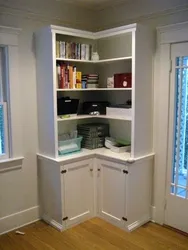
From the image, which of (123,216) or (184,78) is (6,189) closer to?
(123,216)

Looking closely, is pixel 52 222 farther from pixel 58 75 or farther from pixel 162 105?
pixel 162 105

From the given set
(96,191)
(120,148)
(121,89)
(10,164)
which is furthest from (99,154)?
(10,164)

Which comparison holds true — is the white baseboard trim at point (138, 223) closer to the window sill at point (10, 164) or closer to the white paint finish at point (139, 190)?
the white paint finish at point (139, 190)

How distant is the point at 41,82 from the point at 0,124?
0.64 m

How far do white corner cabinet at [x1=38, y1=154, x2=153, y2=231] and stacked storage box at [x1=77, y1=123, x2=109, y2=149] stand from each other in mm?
222

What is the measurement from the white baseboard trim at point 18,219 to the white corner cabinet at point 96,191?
0.35ft

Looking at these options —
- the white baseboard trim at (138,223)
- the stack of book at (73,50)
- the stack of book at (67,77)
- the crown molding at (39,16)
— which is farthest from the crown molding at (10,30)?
the white baseboard trim at (138,223)

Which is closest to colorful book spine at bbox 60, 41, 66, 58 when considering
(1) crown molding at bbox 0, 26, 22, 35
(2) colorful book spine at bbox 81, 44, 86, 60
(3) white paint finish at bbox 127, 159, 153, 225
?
(2) colorful book spine at bbox 81, 44, 86, 60

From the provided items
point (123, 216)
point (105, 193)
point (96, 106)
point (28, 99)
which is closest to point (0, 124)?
point (28, 99)

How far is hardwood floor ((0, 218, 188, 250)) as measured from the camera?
9.14ft

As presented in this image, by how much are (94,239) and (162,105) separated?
1.61 meters

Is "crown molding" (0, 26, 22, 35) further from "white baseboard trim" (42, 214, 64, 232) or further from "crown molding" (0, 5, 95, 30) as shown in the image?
"white baseboard trim" (42, 214, 64, 232)

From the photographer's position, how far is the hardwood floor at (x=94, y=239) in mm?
2787

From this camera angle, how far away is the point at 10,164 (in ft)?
9.93
